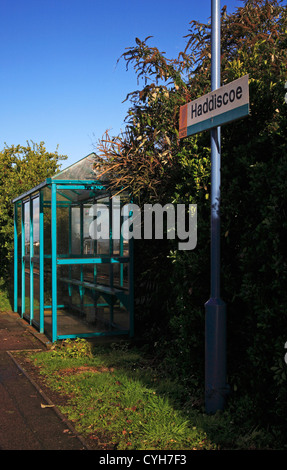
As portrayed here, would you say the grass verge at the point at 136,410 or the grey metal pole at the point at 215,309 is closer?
the grass verge at the point at 136,410

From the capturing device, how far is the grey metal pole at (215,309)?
14.7 feet

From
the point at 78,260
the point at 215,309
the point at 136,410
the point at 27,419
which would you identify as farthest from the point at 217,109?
the point at 78,260

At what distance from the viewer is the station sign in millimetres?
4100

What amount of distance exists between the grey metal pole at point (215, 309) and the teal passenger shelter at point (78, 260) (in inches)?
132

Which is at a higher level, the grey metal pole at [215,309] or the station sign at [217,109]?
the station sign at [217,109]

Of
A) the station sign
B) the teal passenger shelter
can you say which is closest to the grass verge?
the teal passenger shelter

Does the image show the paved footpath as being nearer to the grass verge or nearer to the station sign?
the grass verge

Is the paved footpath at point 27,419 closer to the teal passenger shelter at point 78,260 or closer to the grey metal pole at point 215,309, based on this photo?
the grey metal pole at point 215,309

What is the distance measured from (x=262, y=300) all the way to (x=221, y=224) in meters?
0.99

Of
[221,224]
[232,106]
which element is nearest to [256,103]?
[232,106]

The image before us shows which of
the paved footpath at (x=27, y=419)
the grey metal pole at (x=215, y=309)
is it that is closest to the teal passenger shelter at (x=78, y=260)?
the paved footpath at (x=27, y=419)

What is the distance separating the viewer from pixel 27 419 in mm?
4738

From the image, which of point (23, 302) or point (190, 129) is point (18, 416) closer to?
point (190, 129)

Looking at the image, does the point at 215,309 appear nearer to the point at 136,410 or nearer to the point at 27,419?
the point at 136,410
